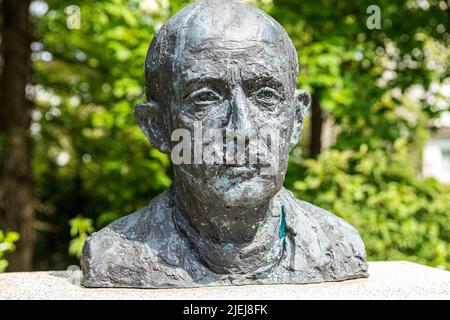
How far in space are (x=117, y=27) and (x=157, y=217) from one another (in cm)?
224

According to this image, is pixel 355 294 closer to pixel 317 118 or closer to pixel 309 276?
pixel 309 276

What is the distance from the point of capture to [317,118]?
7582 mm

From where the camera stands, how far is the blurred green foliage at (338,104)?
A: 5316 mm

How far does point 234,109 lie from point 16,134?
393 centimetres

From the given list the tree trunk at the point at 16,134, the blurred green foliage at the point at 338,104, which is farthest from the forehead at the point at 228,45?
the tree trunk at the point at 16,134

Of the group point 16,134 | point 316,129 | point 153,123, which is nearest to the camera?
point 153,123

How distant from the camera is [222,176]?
301cm

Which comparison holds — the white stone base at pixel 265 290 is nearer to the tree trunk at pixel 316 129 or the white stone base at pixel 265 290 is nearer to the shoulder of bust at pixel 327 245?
the shoulder of bust at pixel 327 245

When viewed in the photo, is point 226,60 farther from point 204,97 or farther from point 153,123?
point 153,123

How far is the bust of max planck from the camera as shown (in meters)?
3.02

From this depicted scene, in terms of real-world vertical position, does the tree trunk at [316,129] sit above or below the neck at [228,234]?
above

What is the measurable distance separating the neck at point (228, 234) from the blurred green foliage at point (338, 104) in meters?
2.01

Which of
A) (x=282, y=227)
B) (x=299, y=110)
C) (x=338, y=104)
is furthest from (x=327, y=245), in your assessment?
(x=338, y=104)
